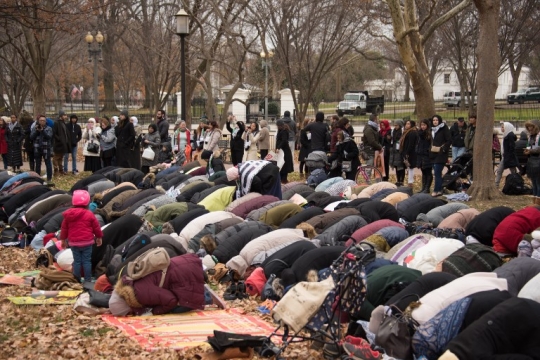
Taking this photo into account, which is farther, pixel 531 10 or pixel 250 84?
pixel 250 84

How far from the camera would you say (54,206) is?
14062mm

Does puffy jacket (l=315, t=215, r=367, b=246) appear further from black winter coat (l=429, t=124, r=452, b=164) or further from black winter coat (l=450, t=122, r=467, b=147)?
black winter coat (l=450, t=122, r=467, b=147)

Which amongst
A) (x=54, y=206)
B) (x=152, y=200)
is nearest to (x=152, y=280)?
(x=152, y=200)

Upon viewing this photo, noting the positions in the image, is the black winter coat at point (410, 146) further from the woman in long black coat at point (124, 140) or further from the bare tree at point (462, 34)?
the bare tree at point (462, 34)

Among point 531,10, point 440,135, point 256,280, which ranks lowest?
point 256,280

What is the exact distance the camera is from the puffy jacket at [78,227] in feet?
33.5

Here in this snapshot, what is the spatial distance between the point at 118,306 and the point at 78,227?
1.90 m

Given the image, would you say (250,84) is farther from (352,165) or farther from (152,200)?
(152,200)

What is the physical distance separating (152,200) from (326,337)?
7103 mm

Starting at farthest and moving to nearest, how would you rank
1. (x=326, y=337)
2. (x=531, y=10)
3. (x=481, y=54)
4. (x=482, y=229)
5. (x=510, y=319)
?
(x=531, y=10) < (x=481, y=54) < (x=482, y=229) < (x=326, y=337) < (x=510, y=319)

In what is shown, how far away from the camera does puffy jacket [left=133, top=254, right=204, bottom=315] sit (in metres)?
8.65

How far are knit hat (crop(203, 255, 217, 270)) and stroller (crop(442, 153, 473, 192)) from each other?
315 inches

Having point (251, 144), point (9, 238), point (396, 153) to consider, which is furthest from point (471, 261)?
point (251, 144)

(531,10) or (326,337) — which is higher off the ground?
(531,10)
